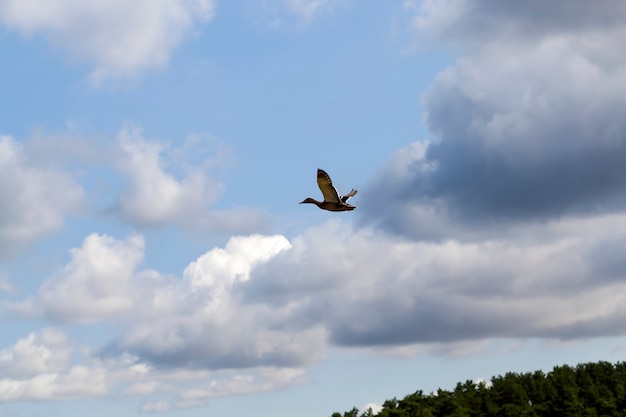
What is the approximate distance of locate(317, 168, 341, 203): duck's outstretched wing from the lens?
1865 inches

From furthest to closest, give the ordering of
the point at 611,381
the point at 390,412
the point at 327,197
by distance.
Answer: the point at 611,381, the point at 390,412, the point at 327,197

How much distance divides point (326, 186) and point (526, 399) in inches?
2991

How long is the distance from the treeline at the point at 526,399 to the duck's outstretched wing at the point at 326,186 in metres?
62.0

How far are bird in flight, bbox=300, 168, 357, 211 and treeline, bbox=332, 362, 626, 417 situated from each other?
201 feet

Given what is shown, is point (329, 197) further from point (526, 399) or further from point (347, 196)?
point (526, 399)

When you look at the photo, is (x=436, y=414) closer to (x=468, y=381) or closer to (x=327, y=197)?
(x=468, y=381)

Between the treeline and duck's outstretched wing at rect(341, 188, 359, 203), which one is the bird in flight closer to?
duck's outstretched wing at rect(341, 188, 359, 203)

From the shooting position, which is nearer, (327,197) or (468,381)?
(327,197)

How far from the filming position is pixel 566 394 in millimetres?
115312

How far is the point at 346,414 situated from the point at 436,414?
10.2 metres

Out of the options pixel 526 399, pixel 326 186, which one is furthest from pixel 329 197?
pixel 526 399

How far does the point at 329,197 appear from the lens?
48.3m

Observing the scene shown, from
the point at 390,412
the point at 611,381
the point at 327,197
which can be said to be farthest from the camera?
the point at 611,381

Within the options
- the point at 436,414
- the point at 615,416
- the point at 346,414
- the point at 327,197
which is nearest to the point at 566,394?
the point at 615,416
